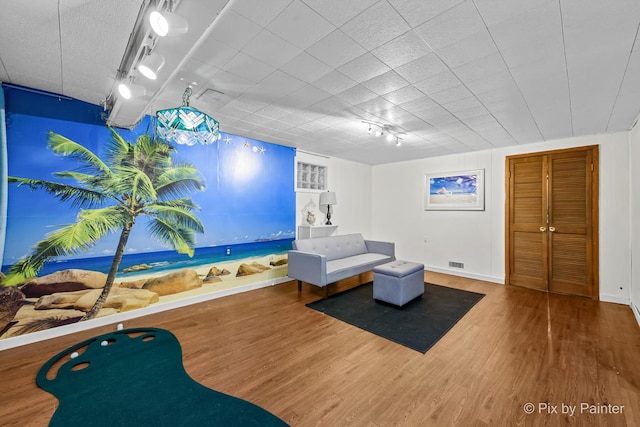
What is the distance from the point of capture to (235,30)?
1.80 metres

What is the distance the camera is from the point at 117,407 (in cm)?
182

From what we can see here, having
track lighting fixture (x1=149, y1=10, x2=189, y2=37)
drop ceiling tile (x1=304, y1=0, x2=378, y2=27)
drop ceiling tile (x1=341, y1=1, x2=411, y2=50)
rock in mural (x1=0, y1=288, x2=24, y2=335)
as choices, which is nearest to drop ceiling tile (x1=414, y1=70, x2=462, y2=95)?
drop ceiling tile (x1=341, y1=1, x2=411, y2=50)

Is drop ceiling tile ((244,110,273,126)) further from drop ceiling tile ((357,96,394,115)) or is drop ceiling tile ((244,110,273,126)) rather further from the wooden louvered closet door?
the wooden louvered closet door

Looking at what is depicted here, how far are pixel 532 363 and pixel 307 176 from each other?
4.49 metres

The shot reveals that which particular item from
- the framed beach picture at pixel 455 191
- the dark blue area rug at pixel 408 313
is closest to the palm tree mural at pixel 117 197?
the dark blue area rug at pixel 408 313

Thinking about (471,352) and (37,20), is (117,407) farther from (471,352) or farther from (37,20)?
(471,352)

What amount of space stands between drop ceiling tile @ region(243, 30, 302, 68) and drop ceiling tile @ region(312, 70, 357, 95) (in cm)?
42

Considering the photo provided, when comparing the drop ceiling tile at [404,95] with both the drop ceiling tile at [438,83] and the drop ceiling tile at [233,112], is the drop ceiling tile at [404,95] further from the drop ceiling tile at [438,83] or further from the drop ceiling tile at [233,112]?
the drop ceiling tile at [233,112]

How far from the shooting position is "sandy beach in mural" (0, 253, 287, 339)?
8.85ft

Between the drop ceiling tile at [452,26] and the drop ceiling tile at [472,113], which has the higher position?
the drop ceiling tile at [452,26]

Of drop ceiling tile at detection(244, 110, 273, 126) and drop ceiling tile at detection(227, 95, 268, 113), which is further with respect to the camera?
drop ceiling tile at detection(244, 110, 273, 126)

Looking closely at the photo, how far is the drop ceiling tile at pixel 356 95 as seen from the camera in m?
2.63

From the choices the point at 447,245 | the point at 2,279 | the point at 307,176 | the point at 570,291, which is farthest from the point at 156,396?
the point at 570,291

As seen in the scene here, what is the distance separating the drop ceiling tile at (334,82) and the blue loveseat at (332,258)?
235 centimetres
